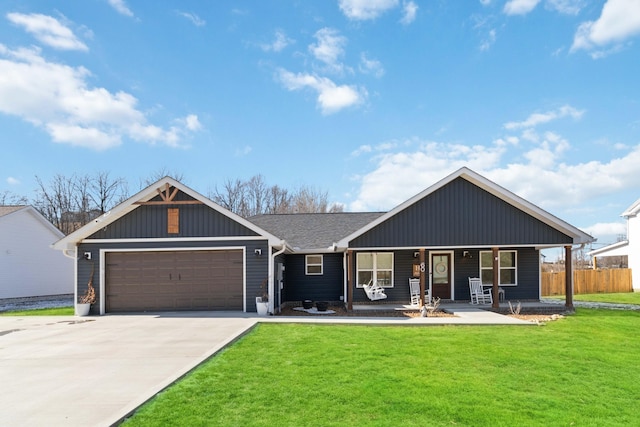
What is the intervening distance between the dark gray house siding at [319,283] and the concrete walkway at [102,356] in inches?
146

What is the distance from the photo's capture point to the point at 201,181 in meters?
38.9

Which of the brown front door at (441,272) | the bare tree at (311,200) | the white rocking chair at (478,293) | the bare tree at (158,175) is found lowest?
the white rocking chair at (478,293)

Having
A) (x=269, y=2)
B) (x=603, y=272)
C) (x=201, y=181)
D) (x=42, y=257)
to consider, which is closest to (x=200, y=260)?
(x=269, y=2)

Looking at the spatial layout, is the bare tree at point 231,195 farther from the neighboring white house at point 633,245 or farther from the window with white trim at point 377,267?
the neighboring white house at point 633,245

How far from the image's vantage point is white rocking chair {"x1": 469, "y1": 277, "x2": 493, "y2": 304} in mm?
15492

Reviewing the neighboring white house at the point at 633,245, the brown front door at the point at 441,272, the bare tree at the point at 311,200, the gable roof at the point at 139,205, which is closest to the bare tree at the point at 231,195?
the bare tree at the point at 311,200

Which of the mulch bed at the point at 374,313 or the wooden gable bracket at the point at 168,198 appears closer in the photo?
the mulch bed at the point at 374,313

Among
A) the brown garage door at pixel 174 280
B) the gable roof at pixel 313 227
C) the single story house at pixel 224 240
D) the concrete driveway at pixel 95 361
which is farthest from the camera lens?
the gable roof at pixel 313 227

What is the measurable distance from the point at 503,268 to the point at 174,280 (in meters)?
12.3

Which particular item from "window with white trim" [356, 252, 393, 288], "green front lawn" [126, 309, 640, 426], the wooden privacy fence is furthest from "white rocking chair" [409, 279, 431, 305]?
the wooden privacy fence

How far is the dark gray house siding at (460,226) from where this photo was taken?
13953 mm

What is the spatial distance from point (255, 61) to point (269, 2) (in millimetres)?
3233

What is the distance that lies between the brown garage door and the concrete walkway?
2.38 feet

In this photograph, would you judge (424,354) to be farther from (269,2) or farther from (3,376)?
(269,2)
